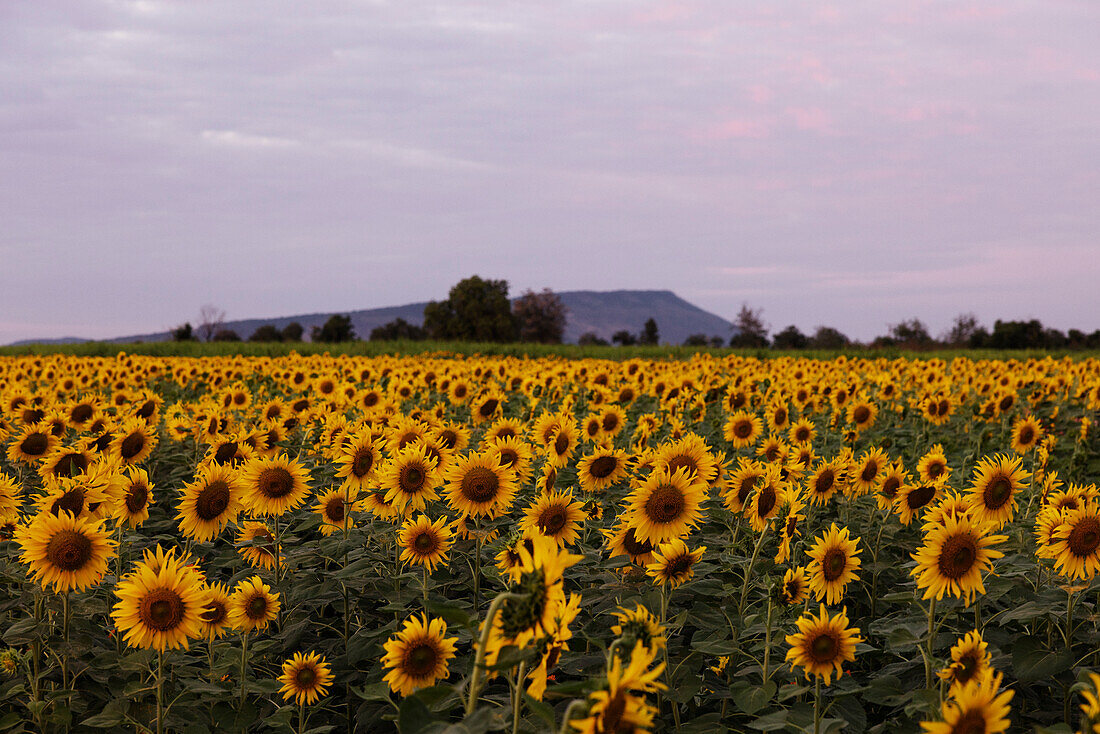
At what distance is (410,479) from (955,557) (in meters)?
2.86

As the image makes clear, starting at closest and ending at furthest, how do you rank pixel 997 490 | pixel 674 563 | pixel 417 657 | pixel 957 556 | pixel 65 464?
pixel 417 657 → pixel 957 556 → pixel 674 563 → pixel 997 490 → pixel 65 464

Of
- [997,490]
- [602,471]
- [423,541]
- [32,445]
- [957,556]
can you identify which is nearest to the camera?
[957,556]

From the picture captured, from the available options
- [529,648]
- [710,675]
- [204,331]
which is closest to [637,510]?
[710,675]

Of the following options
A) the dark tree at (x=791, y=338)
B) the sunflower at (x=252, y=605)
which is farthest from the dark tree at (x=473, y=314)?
the sunflower at (x=252, y=605)

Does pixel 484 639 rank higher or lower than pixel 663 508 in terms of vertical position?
higher

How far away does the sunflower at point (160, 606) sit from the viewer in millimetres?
3244

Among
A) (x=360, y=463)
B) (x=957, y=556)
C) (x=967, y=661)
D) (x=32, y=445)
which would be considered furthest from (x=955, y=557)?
(x=32, y=445)

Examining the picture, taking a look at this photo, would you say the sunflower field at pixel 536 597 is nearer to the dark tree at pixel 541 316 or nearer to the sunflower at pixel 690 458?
the sunflower at pixel 690 458

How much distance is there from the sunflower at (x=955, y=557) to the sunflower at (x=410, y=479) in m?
2.63

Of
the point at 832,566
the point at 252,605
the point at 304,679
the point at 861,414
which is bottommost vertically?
the point at 304,679

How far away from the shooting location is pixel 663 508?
13.1ft

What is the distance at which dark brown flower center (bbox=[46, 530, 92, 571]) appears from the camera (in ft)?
12.0

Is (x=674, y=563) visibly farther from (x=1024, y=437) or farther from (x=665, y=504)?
(x=1024, y=437)

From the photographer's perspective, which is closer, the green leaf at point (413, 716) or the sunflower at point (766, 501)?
the green leaf at point (413, 716)
